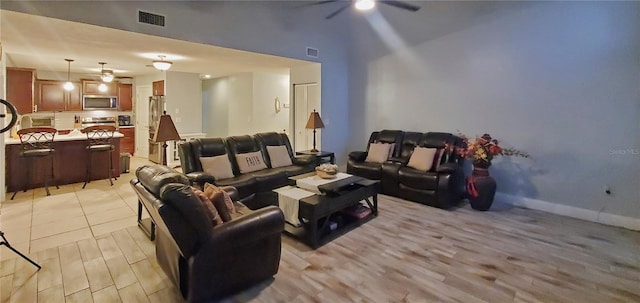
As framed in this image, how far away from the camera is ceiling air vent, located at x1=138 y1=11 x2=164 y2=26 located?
12.3 ft

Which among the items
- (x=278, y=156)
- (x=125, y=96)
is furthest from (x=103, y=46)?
(x=125, y=96)

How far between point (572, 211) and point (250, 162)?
Answer: 180 inches

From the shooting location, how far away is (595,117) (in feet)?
13.4

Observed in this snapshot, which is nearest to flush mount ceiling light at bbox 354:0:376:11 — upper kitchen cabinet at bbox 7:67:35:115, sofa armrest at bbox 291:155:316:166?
sofa armrest at bbox 291:155:316:166

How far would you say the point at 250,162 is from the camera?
15.6 feet

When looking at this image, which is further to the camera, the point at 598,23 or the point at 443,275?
the point at 598,23

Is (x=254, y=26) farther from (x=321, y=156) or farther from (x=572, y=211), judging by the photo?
(x=572, y=211)

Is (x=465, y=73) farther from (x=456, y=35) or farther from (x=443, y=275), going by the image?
(x=443, y=275)

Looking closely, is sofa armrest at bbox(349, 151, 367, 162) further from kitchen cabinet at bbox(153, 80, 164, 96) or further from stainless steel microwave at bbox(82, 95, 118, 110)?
stainless steel microwave at bbox(82, 95, 118, 110)

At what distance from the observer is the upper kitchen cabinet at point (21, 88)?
6570 mm

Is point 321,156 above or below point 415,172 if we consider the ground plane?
above

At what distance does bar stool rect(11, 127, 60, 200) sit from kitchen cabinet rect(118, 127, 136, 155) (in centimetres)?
364

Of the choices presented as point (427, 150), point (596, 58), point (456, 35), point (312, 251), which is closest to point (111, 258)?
point (312, 251)

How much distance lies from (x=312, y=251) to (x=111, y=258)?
193 cm
